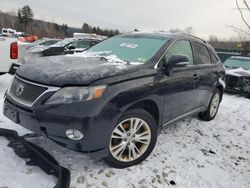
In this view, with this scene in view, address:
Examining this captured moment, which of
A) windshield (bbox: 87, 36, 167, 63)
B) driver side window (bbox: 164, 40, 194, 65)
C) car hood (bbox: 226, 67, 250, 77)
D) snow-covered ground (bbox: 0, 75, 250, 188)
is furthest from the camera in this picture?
car hood (bbox: 226, 67, 250, 77)

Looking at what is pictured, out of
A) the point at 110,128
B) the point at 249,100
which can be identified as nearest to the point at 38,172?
the point at 110,128

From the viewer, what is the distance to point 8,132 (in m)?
3.86

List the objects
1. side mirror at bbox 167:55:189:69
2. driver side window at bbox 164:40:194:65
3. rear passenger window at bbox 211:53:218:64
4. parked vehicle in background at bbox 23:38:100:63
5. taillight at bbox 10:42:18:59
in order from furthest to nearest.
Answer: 1. parked vehicle in background at bbox 23:38:100:63
2. taillight at bbox 10:42:18:59
3. rear passenger window at bbox 211:53:218:64
4. driver side window at bbox 164:40:194:65
5. side mirror at bbox 167:55:189:69

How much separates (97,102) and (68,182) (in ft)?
2.86

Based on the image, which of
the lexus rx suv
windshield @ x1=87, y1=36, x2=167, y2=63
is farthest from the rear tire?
windshield @ x1=87, y1=36, x2=167, y2=63

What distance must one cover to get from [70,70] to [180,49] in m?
1.97

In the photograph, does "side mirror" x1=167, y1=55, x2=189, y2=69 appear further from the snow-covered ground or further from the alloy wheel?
the snow-covered ground

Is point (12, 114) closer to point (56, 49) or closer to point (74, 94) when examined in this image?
point (74, 94)

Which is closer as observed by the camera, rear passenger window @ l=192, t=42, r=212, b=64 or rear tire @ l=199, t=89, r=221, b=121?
rear passenger window @ l=192, t=42, r=212, b=64

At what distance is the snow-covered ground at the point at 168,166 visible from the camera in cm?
308

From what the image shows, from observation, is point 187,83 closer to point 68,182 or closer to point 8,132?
point 68,182

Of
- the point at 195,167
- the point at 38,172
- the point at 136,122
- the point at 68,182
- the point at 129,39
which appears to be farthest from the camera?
the point at 129,39

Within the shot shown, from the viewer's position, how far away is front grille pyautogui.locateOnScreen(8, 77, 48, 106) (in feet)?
9.91

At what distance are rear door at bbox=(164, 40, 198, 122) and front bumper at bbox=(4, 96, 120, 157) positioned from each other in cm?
114
